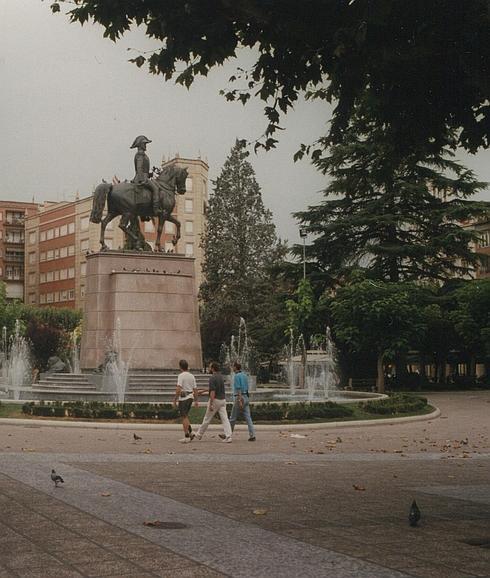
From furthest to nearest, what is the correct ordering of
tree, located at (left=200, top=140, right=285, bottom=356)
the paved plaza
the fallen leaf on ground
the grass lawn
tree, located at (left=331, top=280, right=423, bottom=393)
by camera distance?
tree, located at (left=200, top=140, right=285, bottom=356)
tree, located at (left=331, top=280, right=423, bottom=393)
the grass lawn
the fallen leaf on ground
the paved plaza

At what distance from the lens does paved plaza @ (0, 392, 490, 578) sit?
Answer: 6.86 meters

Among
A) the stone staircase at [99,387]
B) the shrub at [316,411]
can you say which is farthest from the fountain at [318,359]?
the shrub at [316,411]

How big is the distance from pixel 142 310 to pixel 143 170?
520 centimetres

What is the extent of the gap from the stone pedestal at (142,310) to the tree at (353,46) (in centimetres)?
2161

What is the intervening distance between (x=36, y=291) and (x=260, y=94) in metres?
113

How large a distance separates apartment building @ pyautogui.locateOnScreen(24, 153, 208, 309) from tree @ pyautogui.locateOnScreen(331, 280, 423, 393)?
2119 inches

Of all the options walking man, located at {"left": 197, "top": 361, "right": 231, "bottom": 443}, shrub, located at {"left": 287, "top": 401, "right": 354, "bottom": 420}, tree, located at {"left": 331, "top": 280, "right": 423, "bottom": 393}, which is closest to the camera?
walking man, located at {"left": 197, "top": 361, "right": 231, "bottom": 443}

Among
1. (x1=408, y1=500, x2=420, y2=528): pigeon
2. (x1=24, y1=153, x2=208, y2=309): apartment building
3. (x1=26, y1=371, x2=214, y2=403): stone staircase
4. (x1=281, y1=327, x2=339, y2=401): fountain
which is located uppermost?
(x1=24, y1=153, x2=208, y2=309): apartment building

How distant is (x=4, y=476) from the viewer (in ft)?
38.8

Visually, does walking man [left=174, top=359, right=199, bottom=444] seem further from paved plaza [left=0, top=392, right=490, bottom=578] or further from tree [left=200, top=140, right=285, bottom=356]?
tree [left=200, top=140, right=285, bottom=356]

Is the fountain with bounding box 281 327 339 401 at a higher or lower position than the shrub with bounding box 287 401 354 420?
higher

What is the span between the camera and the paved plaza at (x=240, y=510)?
6863mm

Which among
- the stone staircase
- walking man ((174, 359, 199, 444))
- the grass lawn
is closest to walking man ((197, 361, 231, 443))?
walking man ((174, 359, 199, 444))

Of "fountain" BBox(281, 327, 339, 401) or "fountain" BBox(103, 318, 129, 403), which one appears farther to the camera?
"fountain" BBox(281, 327, 339, 401)
